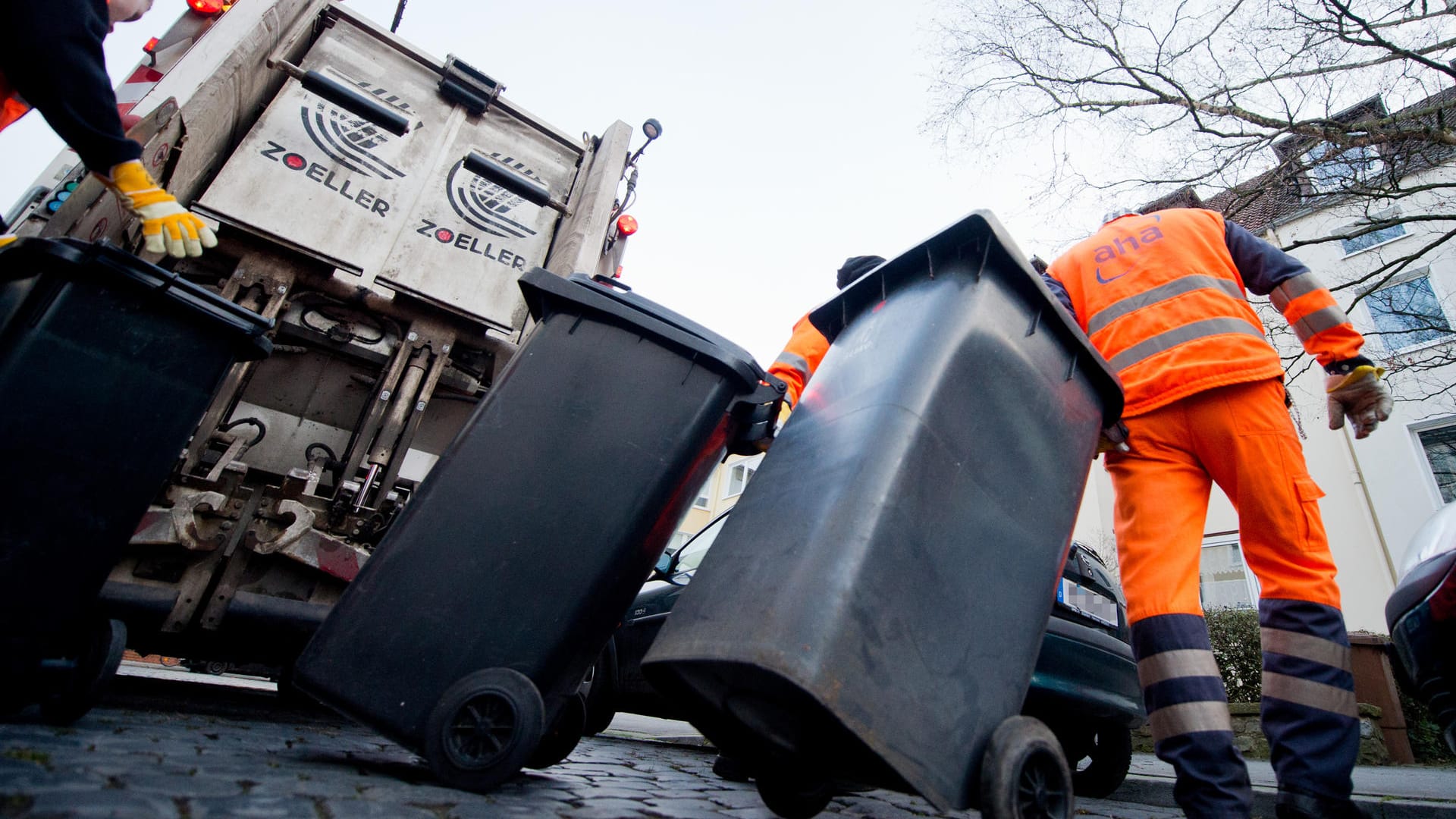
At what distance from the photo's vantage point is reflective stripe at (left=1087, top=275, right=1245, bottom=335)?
1.93 metres

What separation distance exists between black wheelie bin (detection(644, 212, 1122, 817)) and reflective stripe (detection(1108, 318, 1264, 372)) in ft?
1.36

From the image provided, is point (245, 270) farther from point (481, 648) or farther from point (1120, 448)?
point (1120, 448)

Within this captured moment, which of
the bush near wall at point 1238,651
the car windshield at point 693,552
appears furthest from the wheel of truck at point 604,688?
the bush near wall at point 1238,651

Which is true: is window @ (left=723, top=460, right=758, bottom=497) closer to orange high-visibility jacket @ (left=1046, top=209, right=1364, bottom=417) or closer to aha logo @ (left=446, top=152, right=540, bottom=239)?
aha logo @ (left=446, top=152, right=540, bottom=239)

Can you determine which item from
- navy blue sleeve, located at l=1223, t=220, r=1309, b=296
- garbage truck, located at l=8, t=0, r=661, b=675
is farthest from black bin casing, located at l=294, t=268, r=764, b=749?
navy blue sleeve, located at l=1223, t=220, r=1309, b=296

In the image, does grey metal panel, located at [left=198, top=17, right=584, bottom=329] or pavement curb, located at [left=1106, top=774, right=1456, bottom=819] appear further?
grey metal panel, located at [left=198, top=17, right=584, bottom=329]

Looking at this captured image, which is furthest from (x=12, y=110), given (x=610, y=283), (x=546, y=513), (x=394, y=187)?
(x=546, y=513)

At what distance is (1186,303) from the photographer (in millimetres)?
1901

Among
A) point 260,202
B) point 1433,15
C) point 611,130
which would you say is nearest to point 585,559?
point 260,202

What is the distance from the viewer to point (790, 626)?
106 cm

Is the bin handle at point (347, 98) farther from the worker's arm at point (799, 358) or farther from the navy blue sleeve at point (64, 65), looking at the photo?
the worker's arm at point (799, 358)

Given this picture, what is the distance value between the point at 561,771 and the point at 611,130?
367cm

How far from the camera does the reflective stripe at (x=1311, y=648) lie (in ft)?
5.13

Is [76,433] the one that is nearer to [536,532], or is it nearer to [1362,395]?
[536,532]
